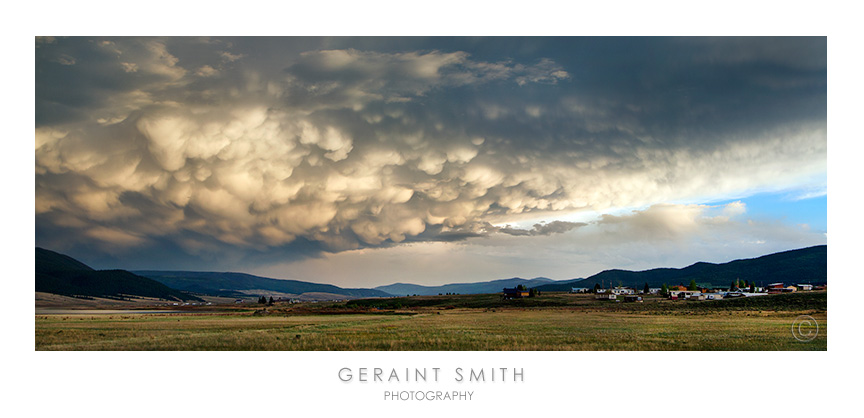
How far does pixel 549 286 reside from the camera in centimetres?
18475

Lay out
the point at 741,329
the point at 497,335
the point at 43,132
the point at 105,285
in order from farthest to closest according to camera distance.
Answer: the point at 105,285
the point at 741,329
the point at 497,335
the point at 43,132

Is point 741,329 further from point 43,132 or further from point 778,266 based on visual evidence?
point 778,266

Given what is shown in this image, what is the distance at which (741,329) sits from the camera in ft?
104

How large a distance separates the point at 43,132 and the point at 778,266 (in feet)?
701

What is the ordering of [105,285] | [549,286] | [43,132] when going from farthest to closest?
[549,286] < [105,285] < [43,132]
